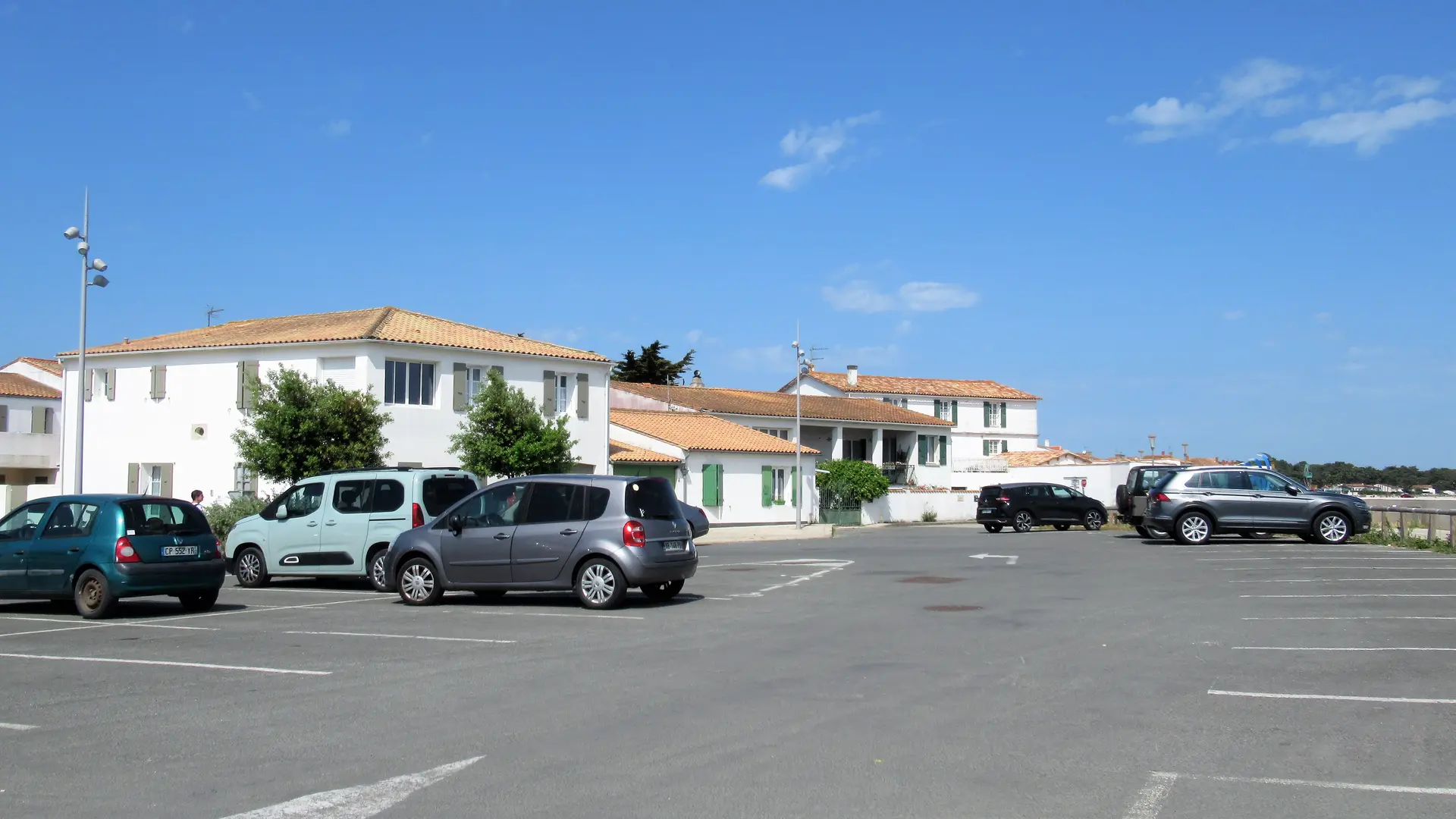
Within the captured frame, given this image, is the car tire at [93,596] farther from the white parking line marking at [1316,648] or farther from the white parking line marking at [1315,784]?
the white parking line marking at [1315,784]

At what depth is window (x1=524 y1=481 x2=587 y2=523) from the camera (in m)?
15.4

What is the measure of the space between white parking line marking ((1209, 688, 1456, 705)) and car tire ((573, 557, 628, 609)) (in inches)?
305

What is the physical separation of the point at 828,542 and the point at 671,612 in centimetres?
2040

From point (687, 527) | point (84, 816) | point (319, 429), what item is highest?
point (319, 429)

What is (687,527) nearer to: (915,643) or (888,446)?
(915,643)

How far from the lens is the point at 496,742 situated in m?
7.53

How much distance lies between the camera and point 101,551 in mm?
14633

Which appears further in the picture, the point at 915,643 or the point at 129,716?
the point at 915,643

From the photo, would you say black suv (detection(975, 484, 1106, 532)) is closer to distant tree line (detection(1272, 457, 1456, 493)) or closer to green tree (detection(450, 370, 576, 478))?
green tree (detection(450, 370, 576, 478))

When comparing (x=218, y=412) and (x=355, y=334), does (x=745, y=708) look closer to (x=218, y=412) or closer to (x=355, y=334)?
(x=355, y=334)

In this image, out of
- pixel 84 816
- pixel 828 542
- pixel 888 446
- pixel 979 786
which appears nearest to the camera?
pixel 84 816

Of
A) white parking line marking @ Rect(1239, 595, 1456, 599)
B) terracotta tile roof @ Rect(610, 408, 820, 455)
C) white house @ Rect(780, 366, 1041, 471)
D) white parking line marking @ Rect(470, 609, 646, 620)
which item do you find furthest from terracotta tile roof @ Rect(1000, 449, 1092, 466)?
white parking line marking @ Rect(470, 609, 646, 620)

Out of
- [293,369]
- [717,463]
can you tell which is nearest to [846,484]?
[717,463]

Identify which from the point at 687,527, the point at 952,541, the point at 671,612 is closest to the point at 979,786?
the point at 671,612
